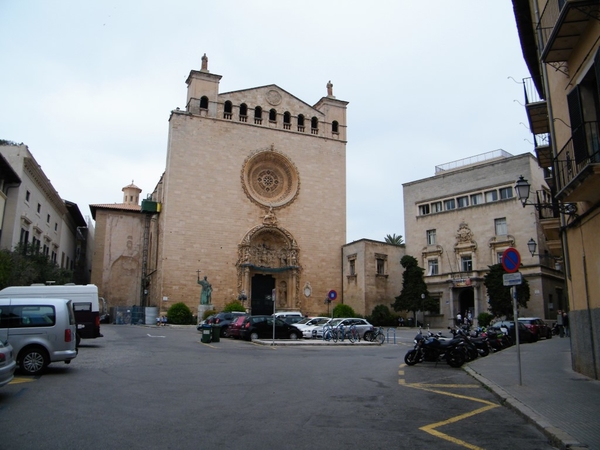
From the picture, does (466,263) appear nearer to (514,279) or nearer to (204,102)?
(204,102)

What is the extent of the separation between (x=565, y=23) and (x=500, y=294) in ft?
90.8

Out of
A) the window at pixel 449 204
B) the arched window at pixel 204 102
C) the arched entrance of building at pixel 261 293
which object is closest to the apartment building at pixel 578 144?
the window at pixel 449 204

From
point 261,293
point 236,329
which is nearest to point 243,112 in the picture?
point 261,293

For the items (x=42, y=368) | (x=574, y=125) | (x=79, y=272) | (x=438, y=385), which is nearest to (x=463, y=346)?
(x=438, y=385)

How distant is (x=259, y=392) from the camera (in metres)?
9.24

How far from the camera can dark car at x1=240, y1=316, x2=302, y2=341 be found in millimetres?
24414

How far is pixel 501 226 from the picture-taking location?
125 feet

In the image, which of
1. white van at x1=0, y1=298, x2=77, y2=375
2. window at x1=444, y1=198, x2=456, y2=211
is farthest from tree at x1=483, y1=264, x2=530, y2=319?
white van at x1=0, y1=298, x2=77, y2=375

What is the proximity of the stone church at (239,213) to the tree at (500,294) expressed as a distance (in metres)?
13.4

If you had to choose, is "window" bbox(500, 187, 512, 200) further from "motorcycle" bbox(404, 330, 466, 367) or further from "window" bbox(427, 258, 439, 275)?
"motorcycle" bbox(404, 330, 466, 367)

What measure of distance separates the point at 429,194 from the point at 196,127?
20189mm

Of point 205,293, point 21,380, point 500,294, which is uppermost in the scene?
point 205,293

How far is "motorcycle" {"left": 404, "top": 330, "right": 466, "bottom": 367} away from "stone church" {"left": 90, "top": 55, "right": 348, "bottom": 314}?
85.6ft

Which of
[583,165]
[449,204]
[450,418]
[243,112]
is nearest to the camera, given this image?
[450,418]
